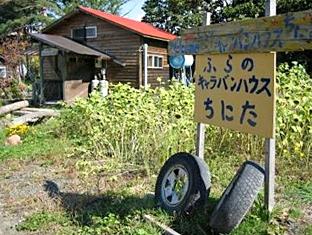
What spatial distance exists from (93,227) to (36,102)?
1470 centimetres

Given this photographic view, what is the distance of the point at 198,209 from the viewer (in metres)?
3.64

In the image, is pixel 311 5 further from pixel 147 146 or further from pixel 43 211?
pixel 43 211

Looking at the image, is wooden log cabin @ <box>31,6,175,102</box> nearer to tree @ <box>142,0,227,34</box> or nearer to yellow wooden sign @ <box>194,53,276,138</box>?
tree @ <box>142,0,227,34</box>

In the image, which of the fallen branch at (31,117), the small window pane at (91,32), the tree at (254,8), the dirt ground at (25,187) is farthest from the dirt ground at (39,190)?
the tree at (254,8)

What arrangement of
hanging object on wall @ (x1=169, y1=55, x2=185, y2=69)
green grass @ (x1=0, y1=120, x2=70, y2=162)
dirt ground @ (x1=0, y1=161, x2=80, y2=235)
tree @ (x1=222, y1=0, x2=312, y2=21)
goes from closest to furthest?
dirt ground @ (x1=0, y1=161, x2=80, y2=235), green grass @ (x1=0, y1=120, x2=70, y2=162), hanging object on wall @ (x1=169, y1=55, x2=185, y2=69), tree @ (x1=222, y1=0, x2=312, y2=21)

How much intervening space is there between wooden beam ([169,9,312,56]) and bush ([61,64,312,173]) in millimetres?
1530

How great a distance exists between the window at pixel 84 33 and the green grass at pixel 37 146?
12.5 metres

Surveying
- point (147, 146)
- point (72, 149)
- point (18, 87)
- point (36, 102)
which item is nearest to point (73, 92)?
point (36, 102)

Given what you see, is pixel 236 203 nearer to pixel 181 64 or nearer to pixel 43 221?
pixel 43 221

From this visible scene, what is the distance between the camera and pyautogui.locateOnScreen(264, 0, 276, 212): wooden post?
3.46 metres

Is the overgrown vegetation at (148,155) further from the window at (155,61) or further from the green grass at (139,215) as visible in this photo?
the window at (155,61)

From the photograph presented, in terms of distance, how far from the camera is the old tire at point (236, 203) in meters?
3.28

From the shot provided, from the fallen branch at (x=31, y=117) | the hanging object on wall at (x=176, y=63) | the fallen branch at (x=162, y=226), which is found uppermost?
the hanging object on wall at (x=176, y=63)

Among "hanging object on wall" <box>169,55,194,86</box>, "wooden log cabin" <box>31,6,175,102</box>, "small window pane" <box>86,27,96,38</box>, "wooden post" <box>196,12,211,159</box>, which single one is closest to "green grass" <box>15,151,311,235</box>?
"wooden post" <box>196,12,211,159</box>
